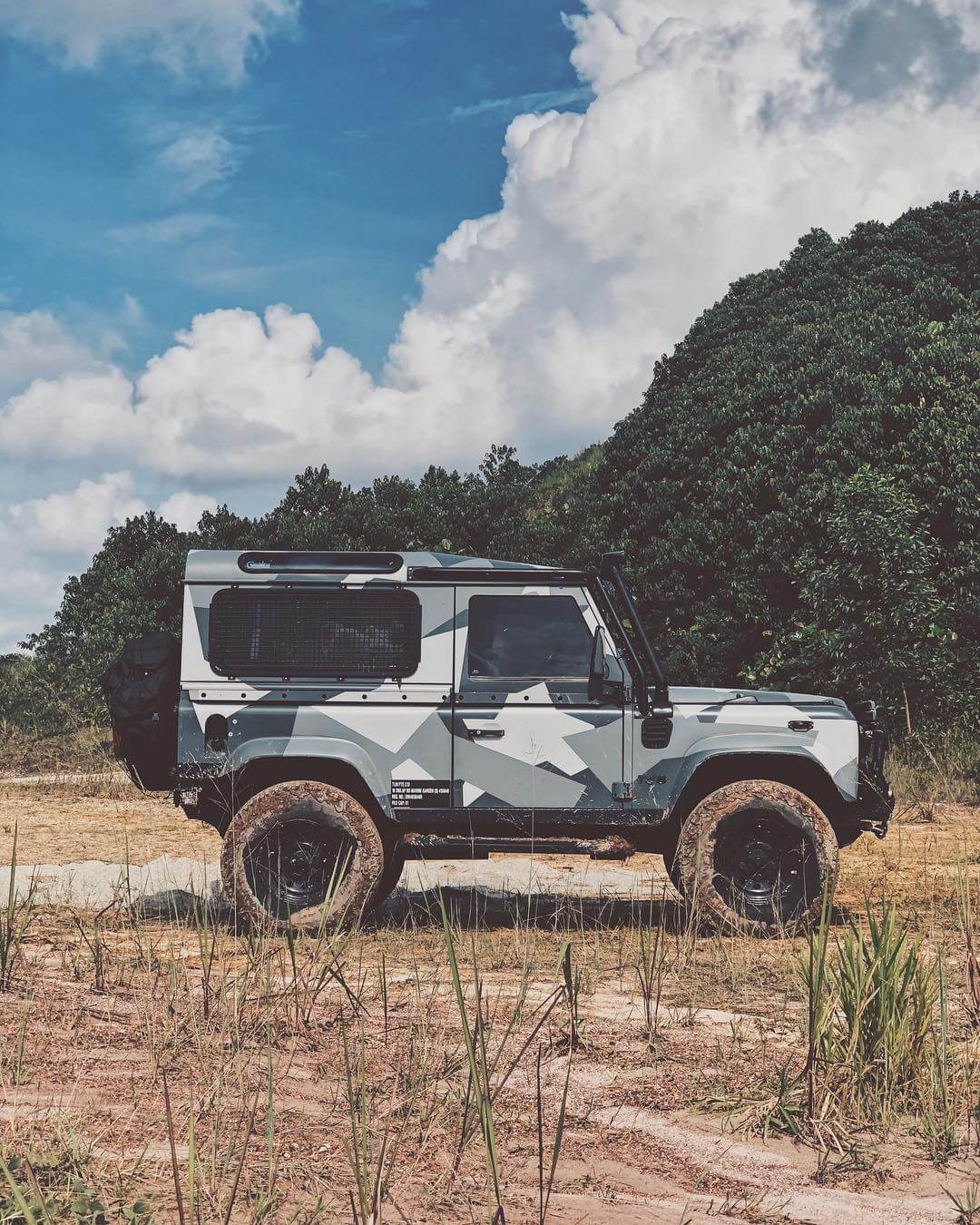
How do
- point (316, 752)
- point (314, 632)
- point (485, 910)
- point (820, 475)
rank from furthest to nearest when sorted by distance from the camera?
point (820, 475)
point (485, 910)
point (314, 632)
point (316, 752)

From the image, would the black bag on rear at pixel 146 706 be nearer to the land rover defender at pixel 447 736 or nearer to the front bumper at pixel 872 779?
the land rover defender at pixel 447 736

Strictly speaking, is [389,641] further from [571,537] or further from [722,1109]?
[571,537]

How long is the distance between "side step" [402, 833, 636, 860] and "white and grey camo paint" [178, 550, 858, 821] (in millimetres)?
210

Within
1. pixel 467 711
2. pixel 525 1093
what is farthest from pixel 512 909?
pixel 525 1093

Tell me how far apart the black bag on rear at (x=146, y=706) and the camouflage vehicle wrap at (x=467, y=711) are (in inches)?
4.3

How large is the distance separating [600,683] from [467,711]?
2.66 ft

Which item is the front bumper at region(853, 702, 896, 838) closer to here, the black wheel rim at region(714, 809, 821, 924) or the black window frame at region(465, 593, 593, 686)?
the black wheel rim at region(714, 809, 821, 924)

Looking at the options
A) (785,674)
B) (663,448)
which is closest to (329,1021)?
(785,674)

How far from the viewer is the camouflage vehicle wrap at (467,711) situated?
6.92 metres

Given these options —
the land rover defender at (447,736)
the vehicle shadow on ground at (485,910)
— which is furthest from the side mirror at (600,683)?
the vehicle shadow on ground at (485,910)

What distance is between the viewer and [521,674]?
7.05m

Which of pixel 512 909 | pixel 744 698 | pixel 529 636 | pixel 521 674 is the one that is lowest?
pixel 512 909

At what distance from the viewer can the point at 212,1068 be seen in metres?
3.97

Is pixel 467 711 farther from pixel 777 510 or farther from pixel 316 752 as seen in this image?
pixel 777 510
